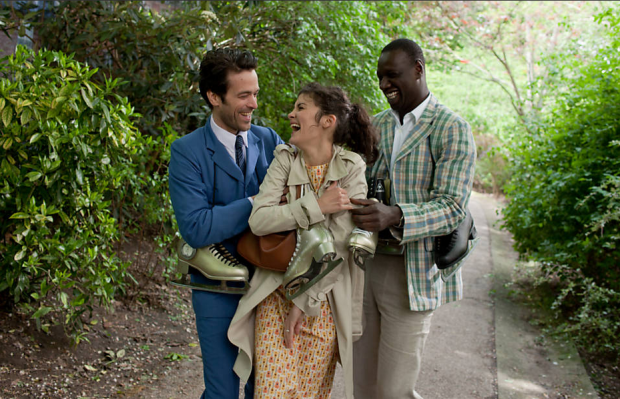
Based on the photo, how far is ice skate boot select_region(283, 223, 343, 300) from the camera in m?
2.13

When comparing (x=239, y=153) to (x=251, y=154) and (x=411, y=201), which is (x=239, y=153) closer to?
(x=251, y=154)

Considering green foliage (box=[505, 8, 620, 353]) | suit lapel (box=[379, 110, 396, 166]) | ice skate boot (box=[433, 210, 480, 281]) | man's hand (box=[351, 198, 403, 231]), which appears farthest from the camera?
green foliage (box=[505, 8, 620, 353])

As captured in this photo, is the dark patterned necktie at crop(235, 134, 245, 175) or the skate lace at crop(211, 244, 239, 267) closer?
the skate lace at crop(211, 244, 239, 267)

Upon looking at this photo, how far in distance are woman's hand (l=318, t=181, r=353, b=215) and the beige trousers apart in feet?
1.84

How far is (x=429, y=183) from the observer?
2547 millimetres

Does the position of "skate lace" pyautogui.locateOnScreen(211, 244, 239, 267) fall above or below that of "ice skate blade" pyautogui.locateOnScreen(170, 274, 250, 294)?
above

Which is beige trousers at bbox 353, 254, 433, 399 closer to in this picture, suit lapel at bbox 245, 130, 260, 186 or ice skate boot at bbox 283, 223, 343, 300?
ice skate boot at bbox 283, 223, 343, 300

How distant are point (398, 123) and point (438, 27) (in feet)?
33.7

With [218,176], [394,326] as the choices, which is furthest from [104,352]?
[394,326]

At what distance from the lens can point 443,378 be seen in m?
4.43

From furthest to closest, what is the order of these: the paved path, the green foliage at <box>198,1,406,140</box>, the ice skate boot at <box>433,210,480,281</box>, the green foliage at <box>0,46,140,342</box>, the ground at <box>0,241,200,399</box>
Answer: the green foliage at <box>198,1,406,140</box>, the paved path, the ground at <box>0,241,200,399</box>, the green foliage at <box>0,46,140,342</box>, the ice skate boot at <box>433,210,480,281</box>

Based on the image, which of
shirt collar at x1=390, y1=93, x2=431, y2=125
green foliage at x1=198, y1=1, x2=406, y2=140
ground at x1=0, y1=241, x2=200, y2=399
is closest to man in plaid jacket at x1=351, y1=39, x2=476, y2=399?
shirt collar at x1=390, y1=93, x2=431, y2=125

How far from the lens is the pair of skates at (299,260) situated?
2141 millimetres

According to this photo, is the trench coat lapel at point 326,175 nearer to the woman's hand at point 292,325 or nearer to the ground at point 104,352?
the woman's hand at point 292,325
